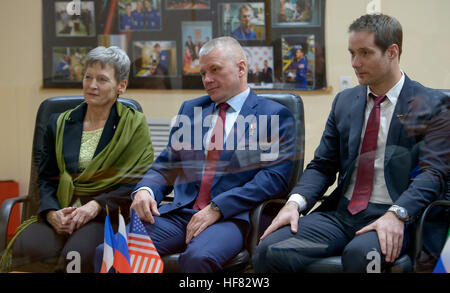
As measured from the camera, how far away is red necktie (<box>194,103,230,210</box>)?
2.31 meters

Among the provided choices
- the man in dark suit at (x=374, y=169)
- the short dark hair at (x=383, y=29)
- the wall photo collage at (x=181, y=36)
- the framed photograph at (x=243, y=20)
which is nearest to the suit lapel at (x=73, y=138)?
the wall photo collage at (x=181, y=36)

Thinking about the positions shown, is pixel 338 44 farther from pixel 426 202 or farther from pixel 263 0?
pixel 426 202

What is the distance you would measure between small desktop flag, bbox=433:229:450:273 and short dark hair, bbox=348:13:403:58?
752 millimetres

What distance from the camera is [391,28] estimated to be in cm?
211

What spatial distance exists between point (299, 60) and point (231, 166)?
20.6 inches

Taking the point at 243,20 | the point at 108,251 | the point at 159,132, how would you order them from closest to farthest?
the point at 108,251
the point at 243,20
the point at 159,132

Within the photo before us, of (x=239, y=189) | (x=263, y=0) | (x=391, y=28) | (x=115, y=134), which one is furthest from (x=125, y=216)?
(x=391, y=28)

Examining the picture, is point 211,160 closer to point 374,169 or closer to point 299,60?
point 299,60

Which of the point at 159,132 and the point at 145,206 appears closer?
the point at 145,206

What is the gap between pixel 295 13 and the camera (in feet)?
7.45

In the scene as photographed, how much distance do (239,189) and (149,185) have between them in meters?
0.41

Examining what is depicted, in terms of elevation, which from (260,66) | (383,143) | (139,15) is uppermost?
(139,15)

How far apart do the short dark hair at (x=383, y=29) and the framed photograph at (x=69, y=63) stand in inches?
45.6

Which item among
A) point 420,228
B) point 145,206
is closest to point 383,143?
point 420,228
